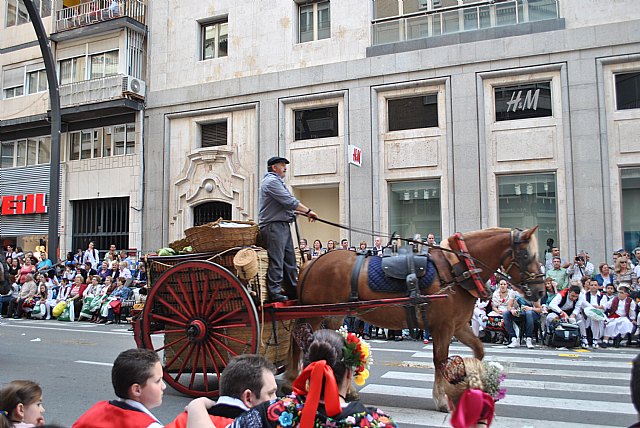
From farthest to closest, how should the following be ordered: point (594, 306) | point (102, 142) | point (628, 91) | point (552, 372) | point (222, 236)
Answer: point (102, 142) < point (628, 91) < point (594, 306) < point (552, 372) < point (222, 236)

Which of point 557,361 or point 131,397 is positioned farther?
point 557,361

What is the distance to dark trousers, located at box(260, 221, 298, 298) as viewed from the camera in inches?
257

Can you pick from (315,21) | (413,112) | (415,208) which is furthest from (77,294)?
(315,21)

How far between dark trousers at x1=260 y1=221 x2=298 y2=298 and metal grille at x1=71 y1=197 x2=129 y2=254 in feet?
57.9

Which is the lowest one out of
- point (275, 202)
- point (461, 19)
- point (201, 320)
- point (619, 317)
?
point (619, 317)

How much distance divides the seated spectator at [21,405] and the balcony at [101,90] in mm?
20640

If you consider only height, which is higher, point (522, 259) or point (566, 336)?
point (522, 259)

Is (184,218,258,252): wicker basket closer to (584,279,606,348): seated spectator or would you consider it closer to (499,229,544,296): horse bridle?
(499,229,544,296): horse bridle

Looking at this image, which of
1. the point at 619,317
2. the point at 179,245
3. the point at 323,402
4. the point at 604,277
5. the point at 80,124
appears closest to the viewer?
the point at 323,402

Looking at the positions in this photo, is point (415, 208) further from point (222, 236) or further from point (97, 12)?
point (97, 12)

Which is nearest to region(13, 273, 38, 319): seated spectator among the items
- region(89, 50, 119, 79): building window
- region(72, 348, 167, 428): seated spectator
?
region(89, 50, 119, 79): building window

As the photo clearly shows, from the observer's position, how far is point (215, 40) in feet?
72.2

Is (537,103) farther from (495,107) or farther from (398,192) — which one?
(398,192)

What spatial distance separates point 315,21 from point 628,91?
10509mm
